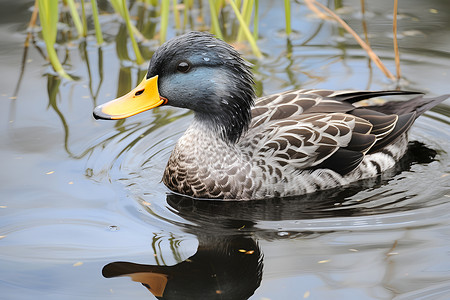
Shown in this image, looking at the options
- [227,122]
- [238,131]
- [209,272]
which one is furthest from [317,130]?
[209,272]

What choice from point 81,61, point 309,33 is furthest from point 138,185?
point 309,33

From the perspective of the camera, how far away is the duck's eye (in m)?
6.80

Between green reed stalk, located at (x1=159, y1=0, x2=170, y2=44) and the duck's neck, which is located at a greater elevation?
green reed stalk, located at (x1=159, y1=0, x2=170, y2=44)

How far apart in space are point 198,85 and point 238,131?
0.59 m

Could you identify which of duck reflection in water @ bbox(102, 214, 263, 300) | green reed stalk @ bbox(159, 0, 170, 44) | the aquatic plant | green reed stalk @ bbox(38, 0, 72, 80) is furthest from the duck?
green reed stalk @ bbox(159, 0, 170, 44)

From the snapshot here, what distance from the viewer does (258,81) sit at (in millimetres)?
9367

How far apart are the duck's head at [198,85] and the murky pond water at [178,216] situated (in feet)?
2.74

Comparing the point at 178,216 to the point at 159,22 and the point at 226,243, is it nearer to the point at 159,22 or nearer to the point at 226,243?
the point at 226,243

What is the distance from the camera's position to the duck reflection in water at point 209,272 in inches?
224

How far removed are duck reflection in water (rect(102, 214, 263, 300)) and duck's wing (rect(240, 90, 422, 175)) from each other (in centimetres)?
107

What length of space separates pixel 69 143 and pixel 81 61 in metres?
2.20

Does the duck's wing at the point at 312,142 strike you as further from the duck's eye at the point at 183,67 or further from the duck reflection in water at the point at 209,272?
the duck reflection in water at the point at 209,272

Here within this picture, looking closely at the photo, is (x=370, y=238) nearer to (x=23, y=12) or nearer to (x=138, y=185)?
(x=138, y=185)

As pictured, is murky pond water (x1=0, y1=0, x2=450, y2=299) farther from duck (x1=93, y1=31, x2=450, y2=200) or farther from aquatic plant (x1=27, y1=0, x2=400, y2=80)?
aquatic plant (x1=27, y1=0, x2=400, y2=80)
